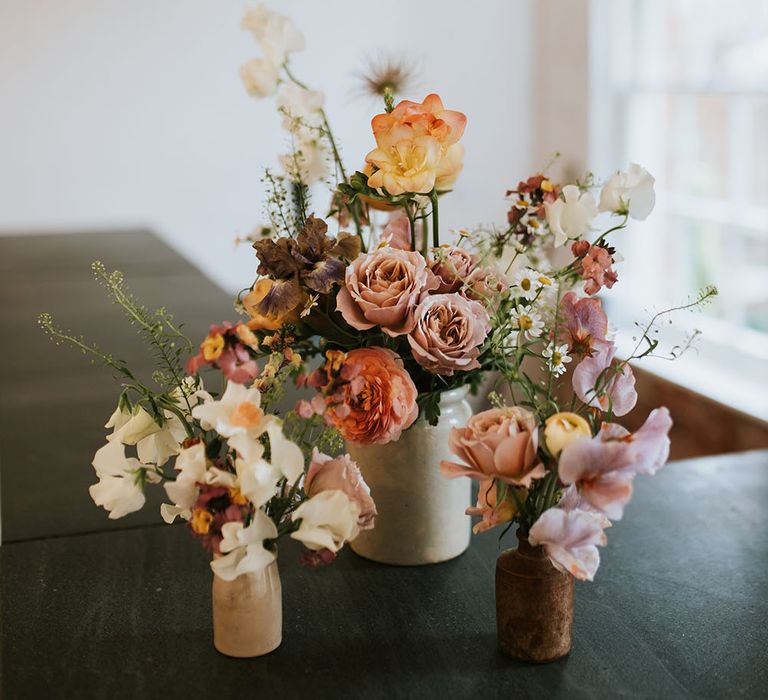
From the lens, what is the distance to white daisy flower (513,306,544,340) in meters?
0.92

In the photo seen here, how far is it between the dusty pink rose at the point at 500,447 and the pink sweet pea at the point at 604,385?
0.08 metres

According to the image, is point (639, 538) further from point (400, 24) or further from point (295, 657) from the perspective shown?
point (400, 24)

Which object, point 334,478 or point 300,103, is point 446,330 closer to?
point 334,478

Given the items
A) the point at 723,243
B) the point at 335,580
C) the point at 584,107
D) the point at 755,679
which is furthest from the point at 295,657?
the point at 584,107

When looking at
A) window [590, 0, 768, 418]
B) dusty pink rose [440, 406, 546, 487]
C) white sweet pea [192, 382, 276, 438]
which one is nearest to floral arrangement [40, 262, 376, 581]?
white sweet pea [192, 382, 276, 438]

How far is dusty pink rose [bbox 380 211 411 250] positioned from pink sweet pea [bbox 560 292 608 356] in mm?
189

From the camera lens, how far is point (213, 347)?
786 mm

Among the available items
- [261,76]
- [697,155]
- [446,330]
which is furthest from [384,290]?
[697,155]

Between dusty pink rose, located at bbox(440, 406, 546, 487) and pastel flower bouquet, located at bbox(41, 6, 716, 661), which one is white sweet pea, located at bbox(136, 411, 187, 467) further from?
dusty pink rose, located at bbox(440, 406, 546, 487)

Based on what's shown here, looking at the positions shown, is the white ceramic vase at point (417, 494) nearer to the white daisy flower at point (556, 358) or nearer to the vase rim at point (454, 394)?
the vase rim at point (454, 394)

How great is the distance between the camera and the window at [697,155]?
10.8ft

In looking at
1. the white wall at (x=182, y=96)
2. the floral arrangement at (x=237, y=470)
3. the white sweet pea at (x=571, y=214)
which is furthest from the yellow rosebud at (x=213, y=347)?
the white wall at (x=182, y=96)

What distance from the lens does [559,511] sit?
85cm

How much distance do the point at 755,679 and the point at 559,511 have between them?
274mm
